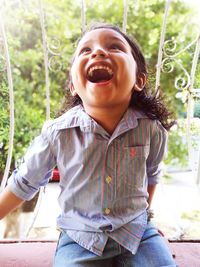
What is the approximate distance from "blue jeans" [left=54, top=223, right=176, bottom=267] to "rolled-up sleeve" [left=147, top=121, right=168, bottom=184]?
22 cm

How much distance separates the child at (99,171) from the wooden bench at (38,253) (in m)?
0.20

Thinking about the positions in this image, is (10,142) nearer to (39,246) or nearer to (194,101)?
(39,246)

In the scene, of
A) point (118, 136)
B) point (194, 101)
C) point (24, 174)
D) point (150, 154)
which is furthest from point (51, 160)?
point (194, 101)

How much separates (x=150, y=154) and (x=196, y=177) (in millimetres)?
427

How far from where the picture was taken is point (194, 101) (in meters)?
1.28

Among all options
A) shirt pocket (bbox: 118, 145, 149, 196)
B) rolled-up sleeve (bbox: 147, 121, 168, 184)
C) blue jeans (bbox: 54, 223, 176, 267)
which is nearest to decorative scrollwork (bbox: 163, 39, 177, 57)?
rolled-up sleeve (bbox: 147, 121, 168, 184)

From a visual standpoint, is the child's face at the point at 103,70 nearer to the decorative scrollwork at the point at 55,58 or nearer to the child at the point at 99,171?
the child at the point at 99,171

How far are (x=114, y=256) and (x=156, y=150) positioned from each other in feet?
1.16

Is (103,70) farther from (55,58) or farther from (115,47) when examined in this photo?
(55,58)

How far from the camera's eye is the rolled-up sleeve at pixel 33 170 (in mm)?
925

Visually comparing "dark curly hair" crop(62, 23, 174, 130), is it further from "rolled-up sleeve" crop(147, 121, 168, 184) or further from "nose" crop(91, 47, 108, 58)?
"nose" crop(91, 47, 108, 58)

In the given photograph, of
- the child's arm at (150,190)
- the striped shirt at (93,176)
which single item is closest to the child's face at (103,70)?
the striped shirt at (93,176)

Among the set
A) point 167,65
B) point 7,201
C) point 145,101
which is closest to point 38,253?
point 7,201

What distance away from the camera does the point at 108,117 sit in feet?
3.03
